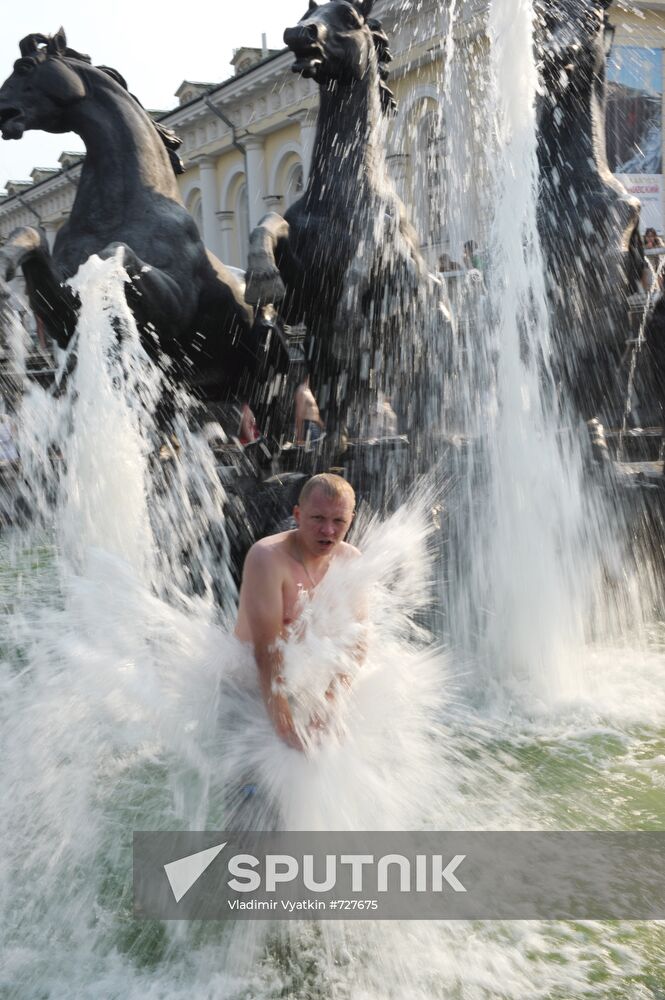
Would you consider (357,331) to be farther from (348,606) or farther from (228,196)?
(228,196)

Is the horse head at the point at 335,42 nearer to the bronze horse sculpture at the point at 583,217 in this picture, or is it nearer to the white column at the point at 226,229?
the bronze horse sculpture at the point at 583,217

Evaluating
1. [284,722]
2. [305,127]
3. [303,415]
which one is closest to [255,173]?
[305,127]

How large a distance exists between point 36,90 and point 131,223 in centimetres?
117

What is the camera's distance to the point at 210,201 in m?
A: 35.0

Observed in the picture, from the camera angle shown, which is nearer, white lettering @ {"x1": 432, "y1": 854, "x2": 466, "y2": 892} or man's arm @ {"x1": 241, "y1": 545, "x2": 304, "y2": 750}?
man's arm @ {"x1": 241, "y1": 545, "x2": 304, "y2": 750}

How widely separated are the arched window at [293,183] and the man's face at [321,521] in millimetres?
28835

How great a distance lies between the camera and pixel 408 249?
6.23m

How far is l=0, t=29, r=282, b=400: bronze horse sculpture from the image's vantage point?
20.3 feet

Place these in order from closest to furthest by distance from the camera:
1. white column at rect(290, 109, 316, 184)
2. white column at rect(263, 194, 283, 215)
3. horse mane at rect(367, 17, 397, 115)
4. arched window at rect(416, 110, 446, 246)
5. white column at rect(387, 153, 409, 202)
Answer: horse mane at rect(367, 17, 397, 115)
white column at rect(387, 153, 409, 202)
arched window at rect(416, 110, 446, 246)
white column at rect(290, 109, 316, 184)
white column at rect(263, 194, 283, 215)

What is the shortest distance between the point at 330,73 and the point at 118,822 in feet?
15.2

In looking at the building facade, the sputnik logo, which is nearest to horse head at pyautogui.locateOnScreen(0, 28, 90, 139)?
the building facade

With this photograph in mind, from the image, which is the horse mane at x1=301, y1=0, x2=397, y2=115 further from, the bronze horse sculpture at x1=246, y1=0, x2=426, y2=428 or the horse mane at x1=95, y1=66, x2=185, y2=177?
the horse mane at x1=95, y1=66, x2=185, y2=177

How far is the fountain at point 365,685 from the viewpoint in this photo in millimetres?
2451

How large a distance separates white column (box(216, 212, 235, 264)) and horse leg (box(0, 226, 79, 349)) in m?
28.8
